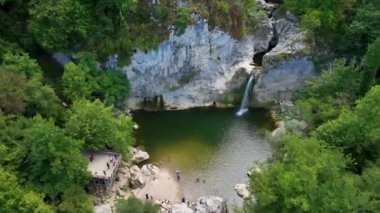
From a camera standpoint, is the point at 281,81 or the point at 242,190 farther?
the point at 281,81

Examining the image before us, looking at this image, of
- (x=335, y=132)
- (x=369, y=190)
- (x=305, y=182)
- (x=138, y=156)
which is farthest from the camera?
(x=138, y=156)

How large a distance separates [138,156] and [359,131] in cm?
1335

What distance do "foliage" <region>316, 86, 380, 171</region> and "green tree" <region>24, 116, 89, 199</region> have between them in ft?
43.6

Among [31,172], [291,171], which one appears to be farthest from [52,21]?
[291,171]

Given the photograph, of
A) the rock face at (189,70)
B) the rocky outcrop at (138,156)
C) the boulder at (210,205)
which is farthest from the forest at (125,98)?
the boulder at (210,205)

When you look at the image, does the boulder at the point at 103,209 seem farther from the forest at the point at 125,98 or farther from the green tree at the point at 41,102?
the green tree at the point at 41,102

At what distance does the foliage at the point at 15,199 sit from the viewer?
24422 millimetres

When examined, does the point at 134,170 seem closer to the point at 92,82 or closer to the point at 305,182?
the point at 92,82

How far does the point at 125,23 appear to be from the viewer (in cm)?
3525

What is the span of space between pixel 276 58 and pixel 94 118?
571 inches

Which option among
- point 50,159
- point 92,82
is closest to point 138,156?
point 92,82

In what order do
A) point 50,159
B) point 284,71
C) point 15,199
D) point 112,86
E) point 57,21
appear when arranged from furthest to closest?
point 284,71
point 112,86
point 57,21
point 50,159
point 15,199

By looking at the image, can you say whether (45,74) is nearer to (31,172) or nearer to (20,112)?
(20,112)

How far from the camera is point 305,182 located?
79.0ft
